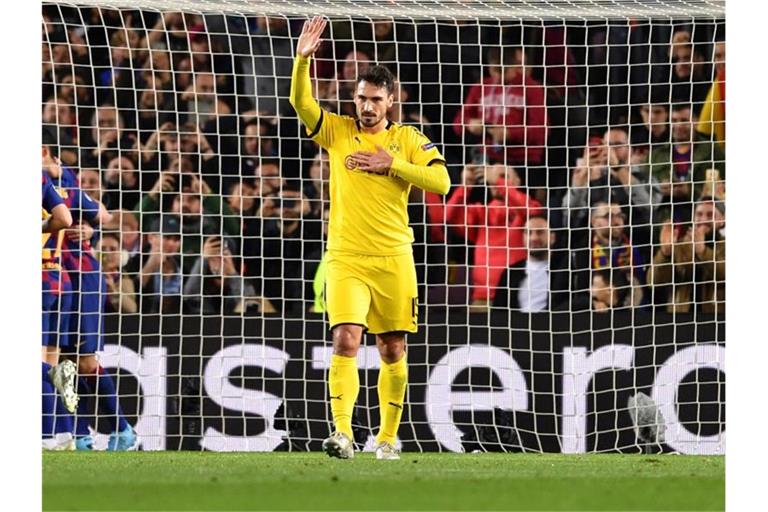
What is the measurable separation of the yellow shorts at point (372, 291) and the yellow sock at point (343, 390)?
0.23 meters

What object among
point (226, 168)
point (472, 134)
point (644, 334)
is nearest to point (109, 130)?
point (226, 168)

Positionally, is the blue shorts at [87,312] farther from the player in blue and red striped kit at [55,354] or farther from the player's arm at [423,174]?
the player's arm at [423,174]

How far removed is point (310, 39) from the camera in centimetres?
835

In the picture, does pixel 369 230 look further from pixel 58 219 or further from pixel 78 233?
pixel 78 233

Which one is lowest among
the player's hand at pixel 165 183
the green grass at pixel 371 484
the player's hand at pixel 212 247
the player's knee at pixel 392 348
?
the green grass at pixel 371 484

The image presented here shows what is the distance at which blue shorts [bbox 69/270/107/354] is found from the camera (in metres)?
10.9

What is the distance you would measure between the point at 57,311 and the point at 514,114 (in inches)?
152

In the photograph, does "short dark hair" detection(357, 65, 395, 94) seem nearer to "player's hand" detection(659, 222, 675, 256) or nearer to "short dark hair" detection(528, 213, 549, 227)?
"short dark hair" detection(528, 213, 549, 227)

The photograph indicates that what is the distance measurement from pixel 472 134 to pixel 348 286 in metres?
3.74

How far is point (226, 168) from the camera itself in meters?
11.7

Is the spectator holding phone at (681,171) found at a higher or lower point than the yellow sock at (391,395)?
higher

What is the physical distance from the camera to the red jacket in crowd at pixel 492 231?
11633mm

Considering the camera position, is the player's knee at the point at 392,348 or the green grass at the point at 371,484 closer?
the green grass at the point at 371,484

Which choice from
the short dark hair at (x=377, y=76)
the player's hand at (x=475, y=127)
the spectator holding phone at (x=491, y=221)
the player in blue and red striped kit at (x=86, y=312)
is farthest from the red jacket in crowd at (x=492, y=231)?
the short dark hair at (x=377, y=76)
